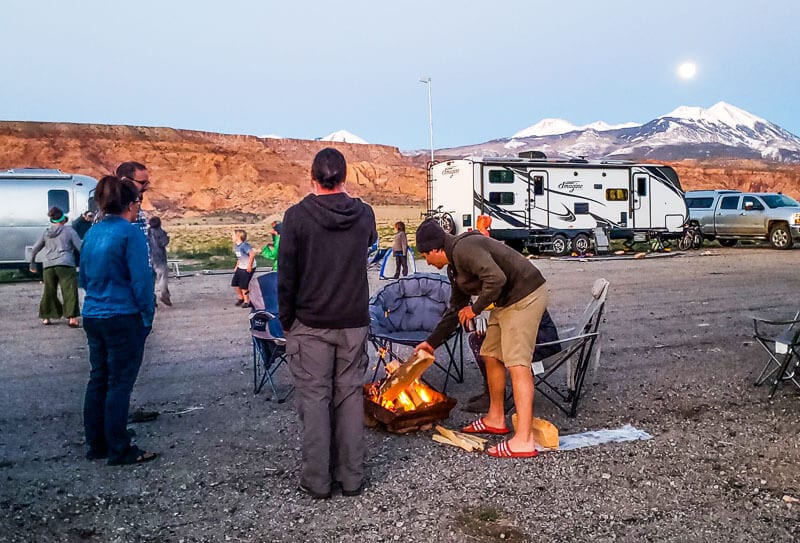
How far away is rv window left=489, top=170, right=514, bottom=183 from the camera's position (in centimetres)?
2100

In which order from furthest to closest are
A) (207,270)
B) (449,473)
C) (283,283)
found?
1. (207,270)
2. (449,473)
3. (283,283)

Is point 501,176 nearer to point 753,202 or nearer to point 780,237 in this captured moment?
point 753,202

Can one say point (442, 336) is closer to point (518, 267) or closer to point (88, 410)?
point (518, 267)

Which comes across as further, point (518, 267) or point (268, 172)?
point (268, 172)

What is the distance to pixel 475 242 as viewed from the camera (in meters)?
4.61

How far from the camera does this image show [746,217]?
891 inches

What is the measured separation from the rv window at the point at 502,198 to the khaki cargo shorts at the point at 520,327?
648 inches

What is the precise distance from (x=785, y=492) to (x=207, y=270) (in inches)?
590

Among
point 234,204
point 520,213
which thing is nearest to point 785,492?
point 520,213

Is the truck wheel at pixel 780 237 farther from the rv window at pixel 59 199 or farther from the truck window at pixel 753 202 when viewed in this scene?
the rv window at pixel 59 199

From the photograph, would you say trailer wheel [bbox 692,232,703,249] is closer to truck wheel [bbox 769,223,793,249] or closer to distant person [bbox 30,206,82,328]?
truck wheel [bbox 769,223,793,249]

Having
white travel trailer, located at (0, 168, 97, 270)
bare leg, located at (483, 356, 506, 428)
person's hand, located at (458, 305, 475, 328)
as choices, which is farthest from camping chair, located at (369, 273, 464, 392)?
white travel trailer, located at (0, 168, 97, 270)

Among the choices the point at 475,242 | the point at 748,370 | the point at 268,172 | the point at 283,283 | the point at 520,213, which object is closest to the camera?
the point at 283,283

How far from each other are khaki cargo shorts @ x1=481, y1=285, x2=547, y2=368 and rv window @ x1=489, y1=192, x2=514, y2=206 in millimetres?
16455
